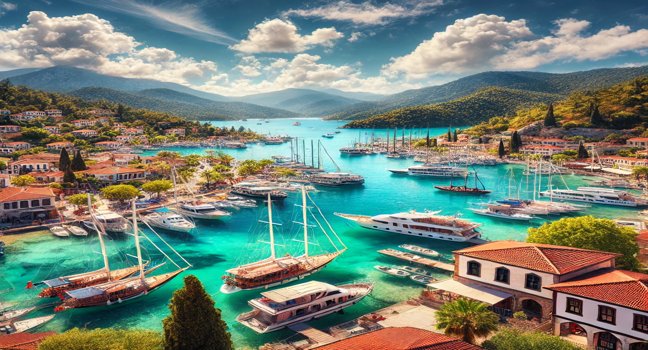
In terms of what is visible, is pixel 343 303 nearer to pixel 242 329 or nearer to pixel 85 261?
pixel 242 329

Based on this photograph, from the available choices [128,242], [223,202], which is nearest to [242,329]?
[128,242]

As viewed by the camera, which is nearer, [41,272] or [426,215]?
[41,272]

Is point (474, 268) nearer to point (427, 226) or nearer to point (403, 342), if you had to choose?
point (403, 342)

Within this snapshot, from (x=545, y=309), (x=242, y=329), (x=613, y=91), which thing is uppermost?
(x=613, y=91)

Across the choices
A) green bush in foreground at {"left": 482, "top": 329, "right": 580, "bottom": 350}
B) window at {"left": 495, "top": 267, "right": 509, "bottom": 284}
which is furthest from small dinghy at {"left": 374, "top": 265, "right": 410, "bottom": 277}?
green bush in foreground at {"left": 482, "top": 329, "right": 580, "bottom": 350}

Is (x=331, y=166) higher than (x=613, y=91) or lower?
lower

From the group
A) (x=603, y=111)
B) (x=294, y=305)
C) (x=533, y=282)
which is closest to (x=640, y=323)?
(x=533, y=282)
